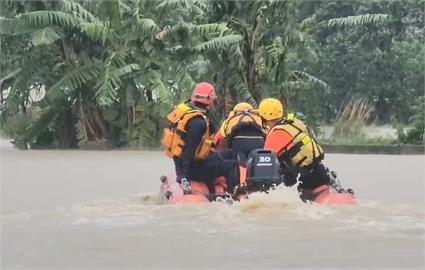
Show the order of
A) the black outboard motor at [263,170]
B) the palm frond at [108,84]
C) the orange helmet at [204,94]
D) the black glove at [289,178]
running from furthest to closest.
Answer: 1. the palm frond at [108,84]
2. the orange helmet at [204,94]
3. the black glove at [289,178]
4. the black outboard motor at [263,170]

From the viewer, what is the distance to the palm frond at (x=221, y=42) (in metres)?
23.4

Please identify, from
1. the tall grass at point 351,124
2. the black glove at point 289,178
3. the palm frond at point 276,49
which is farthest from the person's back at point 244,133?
the tall grass at point 351,124

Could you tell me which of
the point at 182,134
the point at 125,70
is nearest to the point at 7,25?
the point at 125,70

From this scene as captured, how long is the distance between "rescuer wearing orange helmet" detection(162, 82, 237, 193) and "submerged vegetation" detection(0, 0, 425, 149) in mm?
12253

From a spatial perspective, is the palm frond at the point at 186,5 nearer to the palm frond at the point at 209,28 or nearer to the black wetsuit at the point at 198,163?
the palm frond at the point at 209,28

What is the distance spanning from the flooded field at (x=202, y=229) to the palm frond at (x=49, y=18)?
9489mm

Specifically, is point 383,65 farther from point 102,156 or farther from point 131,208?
point 131,208

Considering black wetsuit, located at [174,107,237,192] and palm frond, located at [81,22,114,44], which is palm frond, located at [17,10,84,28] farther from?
black wetsuit, located at [174,107,237,192]

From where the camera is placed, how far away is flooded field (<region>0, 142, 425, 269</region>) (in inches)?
296

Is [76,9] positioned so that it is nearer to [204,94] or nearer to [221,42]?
[221,42]

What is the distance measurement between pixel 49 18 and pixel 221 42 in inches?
173

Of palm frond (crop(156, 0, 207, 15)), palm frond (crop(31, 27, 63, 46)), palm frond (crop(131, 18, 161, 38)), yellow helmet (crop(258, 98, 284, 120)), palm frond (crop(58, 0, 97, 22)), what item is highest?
palm frond (crop(156, 0, 207, 15))

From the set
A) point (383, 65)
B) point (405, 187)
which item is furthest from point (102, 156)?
point (383, 65)

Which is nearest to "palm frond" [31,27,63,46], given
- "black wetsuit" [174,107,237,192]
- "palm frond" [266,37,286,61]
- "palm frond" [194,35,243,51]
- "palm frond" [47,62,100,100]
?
"palm frond" [47,62,100,100]
